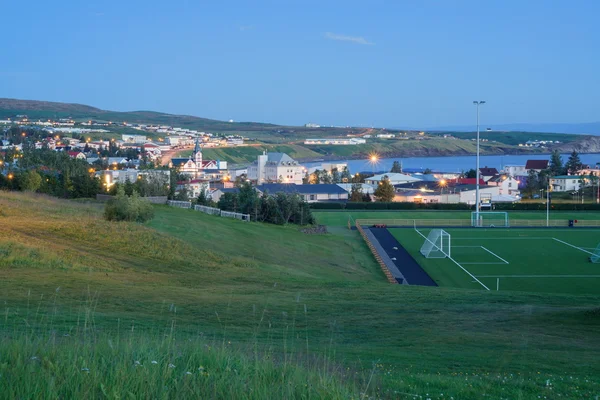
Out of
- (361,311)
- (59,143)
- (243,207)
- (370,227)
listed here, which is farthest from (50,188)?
(59,143)

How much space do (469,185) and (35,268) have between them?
76411 mm

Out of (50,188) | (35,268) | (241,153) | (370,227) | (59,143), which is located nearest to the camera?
(35,268)

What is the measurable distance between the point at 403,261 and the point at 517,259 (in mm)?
7088

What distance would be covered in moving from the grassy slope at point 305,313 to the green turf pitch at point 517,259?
342 inches

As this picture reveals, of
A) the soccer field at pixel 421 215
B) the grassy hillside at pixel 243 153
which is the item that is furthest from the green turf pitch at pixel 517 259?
the grassy hillside at pixel 243 153

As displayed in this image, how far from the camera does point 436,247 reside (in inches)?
1581

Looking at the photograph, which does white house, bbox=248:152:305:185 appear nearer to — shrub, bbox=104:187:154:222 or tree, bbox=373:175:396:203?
tree, bbox=373:175:396:203

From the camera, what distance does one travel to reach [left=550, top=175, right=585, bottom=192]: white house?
310 ft

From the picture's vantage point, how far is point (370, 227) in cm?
5347

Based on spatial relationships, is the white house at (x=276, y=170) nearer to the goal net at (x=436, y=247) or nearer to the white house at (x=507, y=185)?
the white house at (x=507, y=185)

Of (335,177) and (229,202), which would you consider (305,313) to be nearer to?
(229,202)

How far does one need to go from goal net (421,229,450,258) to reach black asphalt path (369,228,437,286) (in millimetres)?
1187

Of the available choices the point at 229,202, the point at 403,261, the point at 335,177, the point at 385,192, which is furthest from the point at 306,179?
the point at 403,261

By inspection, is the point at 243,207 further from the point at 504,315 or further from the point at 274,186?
the point at 504,315
